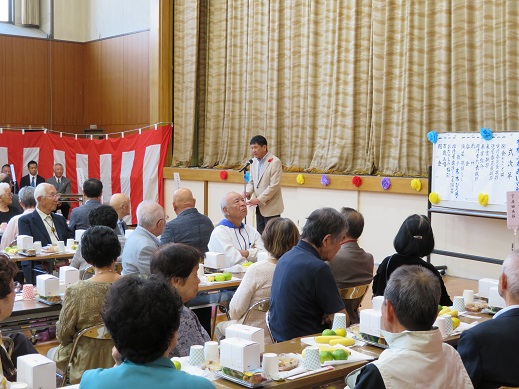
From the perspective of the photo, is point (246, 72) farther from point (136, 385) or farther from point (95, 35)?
point (136, 385)

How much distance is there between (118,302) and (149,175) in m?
10.8

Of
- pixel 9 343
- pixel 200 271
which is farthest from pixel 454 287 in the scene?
pixel 9 343

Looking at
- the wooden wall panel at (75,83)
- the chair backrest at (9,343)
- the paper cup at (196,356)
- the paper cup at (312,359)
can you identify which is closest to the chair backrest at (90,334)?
the chair backrest at (9,343)

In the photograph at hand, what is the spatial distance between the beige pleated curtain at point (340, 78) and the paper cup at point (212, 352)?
6.38 meters

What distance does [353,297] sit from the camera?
422 centimetres

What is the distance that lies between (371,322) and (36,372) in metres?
1.46

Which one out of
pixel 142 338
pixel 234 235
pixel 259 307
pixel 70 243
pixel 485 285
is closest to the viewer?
pixel 142 338

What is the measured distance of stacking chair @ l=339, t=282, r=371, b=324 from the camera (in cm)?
419

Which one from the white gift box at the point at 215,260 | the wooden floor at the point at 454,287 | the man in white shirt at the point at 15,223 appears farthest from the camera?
the wooden floor at the point at 454,287

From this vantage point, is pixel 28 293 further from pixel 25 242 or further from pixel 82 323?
pixel 25 242

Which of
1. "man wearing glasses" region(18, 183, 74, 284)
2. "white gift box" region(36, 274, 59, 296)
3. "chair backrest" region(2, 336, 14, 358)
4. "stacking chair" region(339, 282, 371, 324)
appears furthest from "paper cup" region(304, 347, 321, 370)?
"man wearing glasses" region(18, 183, 74, 284)

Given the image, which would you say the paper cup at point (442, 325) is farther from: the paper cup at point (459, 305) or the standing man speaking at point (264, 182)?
the standing man speaking at point (264, 182)

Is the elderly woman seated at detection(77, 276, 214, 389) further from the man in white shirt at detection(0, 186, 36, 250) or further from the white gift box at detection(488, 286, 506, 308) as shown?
the man in white shirt at detection(0, 186, 36, 250)

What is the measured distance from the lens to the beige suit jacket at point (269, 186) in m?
8.90
